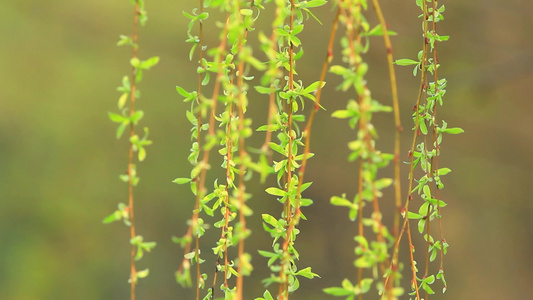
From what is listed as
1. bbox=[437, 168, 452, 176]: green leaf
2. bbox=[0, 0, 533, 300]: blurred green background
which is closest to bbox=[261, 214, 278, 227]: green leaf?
bbox=[437, 168, 452, 176]: green leaf

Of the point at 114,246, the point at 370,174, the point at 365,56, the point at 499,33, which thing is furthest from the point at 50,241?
the point at 370,174

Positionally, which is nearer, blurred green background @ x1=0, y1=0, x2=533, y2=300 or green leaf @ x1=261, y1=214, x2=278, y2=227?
green leaf @ x1=261, y1=214, x2=278, y2=227

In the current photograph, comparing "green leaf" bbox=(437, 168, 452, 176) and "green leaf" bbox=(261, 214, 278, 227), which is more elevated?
"green leaf" bbox=(437, 168, 452, 176)

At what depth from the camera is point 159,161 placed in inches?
62.6

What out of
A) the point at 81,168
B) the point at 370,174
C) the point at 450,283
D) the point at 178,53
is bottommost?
the point at 450,283

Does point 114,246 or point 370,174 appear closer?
point 370,174

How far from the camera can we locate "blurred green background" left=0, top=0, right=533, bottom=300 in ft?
4.99

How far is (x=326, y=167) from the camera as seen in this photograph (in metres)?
1.56

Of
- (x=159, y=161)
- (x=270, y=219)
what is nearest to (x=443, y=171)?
(x=270, y=219)

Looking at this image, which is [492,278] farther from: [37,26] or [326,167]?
[37,26]

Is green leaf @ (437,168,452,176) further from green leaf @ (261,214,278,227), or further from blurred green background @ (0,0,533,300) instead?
blurred green background @ (0,0,533,300)

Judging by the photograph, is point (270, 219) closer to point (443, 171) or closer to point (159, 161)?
point (443, 171)

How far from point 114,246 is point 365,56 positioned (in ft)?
2.71

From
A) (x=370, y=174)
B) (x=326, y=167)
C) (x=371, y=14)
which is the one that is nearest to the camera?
(x=370, y=174)
